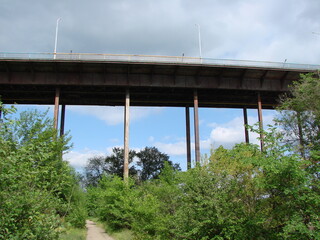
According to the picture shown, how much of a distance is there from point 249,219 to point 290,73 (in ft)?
78.2

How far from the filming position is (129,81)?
27.8 m

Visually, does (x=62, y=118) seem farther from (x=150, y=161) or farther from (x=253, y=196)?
(x=150, y=161)

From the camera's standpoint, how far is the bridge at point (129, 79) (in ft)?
87.3

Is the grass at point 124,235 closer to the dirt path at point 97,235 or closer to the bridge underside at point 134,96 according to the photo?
the dirt path at point 97,235

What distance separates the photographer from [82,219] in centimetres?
2611

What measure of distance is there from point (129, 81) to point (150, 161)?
153 feet

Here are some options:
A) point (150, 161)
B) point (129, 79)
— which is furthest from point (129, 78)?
point (150, 161)

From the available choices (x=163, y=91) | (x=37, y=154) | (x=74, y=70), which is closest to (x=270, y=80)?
(x=163, y=91)

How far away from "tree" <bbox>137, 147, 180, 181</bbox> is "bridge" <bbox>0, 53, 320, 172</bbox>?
1597 inches

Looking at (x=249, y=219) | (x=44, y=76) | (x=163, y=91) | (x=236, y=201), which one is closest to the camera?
(x=249, y=219)

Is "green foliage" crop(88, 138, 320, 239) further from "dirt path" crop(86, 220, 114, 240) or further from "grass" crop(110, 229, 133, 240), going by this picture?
"dirt path" crop(86, 220, 114, 240)

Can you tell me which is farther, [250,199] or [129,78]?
[129,78]

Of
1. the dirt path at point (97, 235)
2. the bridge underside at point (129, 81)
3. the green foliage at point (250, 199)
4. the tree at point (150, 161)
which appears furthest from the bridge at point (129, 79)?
the tree at point (150, 161)

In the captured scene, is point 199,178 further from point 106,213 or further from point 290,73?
point 290,73
